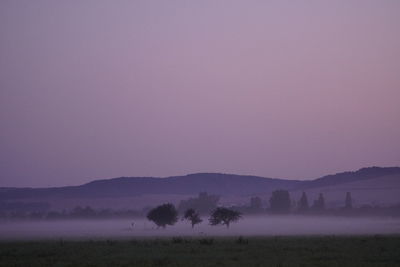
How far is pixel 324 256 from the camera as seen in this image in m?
57.9

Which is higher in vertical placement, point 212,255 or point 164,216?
point 164,216

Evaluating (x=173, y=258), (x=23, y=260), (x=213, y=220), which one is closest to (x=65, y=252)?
(x=23, y=260)

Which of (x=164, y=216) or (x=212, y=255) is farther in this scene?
(x=164, y=216)

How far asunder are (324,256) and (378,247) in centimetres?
1207

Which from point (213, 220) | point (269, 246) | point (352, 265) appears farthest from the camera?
point (213, 220)

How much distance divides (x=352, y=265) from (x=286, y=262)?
198 inches

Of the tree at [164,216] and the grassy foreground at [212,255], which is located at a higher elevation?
the tree at [164,216]

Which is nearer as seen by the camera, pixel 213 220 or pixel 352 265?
pixel 352 265

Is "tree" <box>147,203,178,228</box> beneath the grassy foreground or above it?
above

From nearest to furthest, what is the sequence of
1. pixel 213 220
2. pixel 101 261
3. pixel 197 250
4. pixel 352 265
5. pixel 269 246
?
pixel 352 265
pixel 101 261
pixel 197 250
pixel 269 246
pixel 213 220

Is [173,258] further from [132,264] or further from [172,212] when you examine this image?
[172,212]

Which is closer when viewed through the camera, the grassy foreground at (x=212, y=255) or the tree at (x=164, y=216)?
the grassy foreground at (x=212, y=255)

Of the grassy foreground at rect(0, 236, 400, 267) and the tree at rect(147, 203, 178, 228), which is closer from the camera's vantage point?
the grassy foreground at rect(0, 236, 400, 267)

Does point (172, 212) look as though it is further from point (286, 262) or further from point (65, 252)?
point (286, 262)
